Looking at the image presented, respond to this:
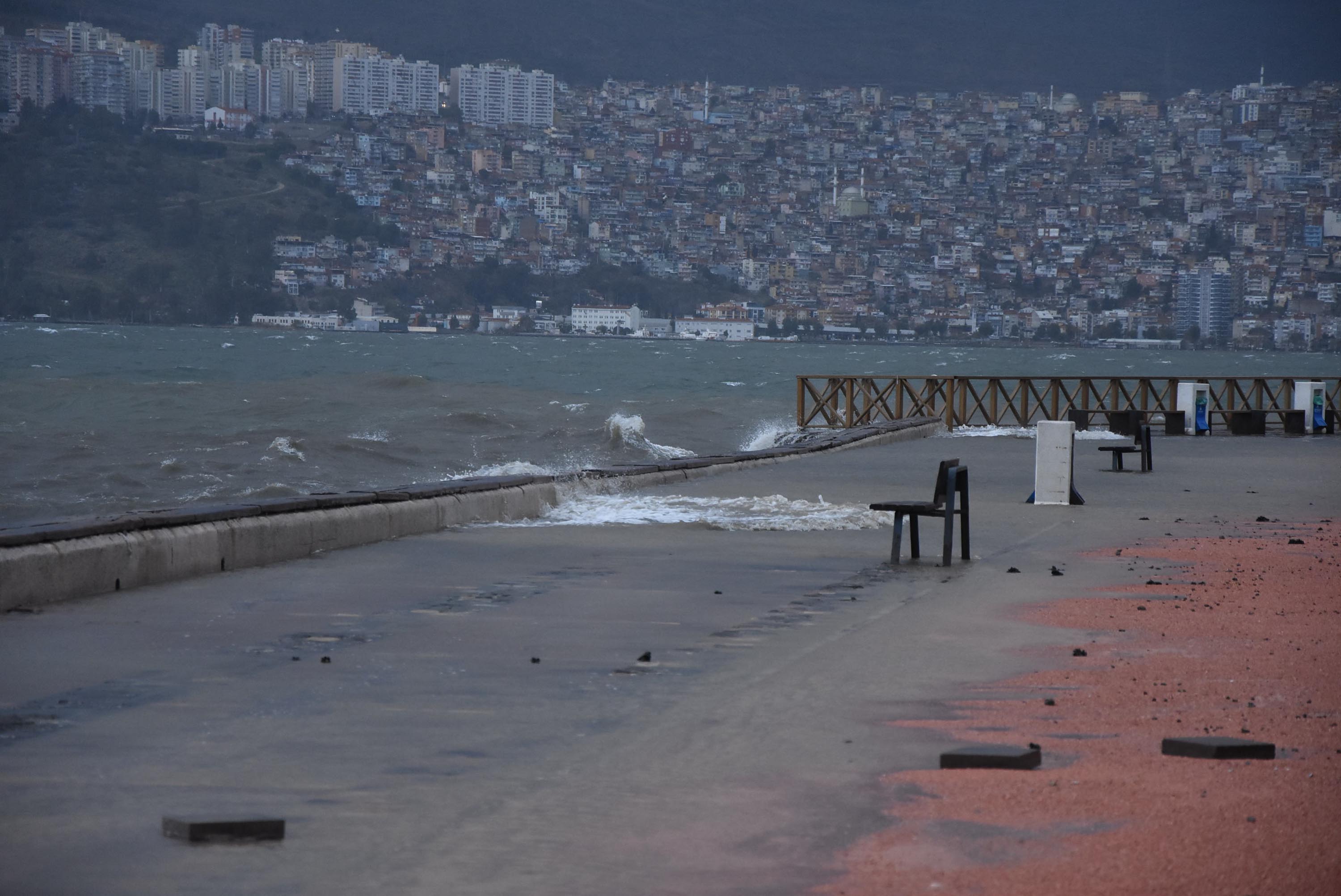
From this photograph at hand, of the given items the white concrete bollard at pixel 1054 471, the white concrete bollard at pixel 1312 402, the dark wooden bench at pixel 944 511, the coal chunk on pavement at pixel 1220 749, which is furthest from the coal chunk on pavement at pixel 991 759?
the white concrete bollard at pixel 1312 402

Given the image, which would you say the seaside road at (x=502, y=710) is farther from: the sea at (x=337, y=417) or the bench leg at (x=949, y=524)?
the sea at (x=337, y=417)

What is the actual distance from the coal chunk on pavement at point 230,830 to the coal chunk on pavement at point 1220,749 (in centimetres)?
316

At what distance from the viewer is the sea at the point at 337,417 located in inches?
1561

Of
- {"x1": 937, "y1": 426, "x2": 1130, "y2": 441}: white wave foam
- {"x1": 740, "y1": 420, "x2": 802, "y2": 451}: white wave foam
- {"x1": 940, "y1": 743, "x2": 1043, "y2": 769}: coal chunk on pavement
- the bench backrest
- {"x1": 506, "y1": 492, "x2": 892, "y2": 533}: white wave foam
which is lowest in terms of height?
{"x1": 740, "y1": 420, "x2": 802, "y2": 451}: white wave foam

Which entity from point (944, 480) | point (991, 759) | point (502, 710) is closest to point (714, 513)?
point (944, 480)

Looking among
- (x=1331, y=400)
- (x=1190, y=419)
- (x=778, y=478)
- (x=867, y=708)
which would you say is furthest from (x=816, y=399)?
(x=867, y=708)

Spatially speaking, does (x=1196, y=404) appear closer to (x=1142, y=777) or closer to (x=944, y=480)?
(x=944, y=480)

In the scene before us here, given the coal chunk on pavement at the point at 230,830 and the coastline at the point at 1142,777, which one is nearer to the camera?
the coastline at the point at 1142,777

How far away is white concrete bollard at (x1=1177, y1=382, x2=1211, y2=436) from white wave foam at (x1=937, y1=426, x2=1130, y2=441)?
1792 millimetres

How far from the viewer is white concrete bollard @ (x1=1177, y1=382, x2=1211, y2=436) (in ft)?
131

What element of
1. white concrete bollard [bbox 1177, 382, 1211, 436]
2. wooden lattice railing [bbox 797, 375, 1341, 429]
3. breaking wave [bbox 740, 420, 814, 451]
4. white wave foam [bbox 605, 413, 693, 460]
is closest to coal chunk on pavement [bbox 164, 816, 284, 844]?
breaking wave [bbox 740, 420, 814, 451]

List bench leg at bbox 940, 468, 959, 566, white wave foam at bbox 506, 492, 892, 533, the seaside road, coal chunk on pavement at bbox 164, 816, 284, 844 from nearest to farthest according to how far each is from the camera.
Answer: the seaside road, coal chunk on pavement at bbox 164, 816, 284, 844, bench leg at bbox 940, 468, 959, 566, white wave foam at bbox 506, 492, 892, 533

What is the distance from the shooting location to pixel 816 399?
45.6 meters

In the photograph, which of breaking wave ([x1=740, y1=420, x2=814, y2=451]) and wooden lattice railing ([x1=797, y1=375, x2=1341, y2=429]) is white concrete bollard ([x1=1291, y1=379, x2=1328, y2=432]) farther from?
breaking wave ([x1=740, y1=420, x2=814, y2=451])
